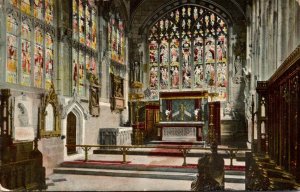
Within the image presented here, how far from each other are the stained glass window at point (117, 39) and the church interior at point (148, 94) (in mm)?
55

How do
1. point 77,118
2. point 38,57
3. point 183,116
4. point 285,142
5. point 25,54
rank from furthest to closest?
point 183,116
point 77,118
point 38,57
point 25,54
point 285,142

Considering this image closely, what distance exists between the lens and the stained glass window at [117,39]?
56.2ft

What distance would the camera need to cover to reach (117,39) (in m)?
17.9

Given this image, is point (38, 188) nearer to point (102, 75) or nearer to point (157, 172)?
point (157, 172)

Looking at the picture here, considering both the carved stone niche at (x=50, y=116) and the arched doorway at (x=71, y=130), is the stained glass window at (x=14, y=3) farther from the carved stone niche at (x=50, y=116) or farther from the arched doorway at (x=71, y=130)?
the arched doorway at (x=71, y=130)

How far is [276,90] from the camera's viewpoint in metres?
6.85

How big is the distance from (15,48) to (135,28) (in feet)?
36.4


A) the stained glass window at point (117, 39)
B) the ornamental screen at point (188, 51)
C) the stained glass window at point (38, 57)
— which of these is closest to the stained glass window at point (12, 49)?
the stained glass window at point (38, 57)

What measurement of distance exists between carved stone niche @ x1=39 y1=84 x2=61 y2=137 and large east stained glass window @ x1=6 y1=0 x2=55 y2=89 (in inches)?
19.0

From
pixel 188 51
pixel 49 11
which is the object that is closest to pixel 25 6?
pixel 49 11

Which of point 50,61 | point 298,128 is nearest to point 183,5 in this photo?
point 50,61

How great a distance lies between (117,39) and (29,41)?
7.92 metres

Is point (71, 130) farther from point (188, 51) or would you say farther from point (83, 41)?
point (188, 51)

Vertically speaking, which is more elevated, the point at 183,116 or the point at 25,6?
the point at 25,6
